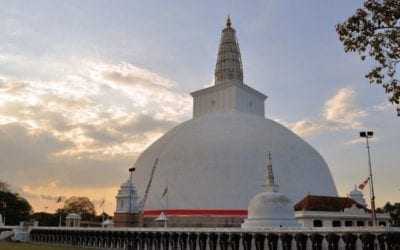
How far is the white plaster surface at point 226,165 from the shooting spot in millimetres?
50281

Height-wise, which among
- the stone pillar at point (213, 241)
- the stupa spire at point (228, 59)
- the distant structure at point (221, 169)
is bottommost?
the stone pillar at point (213, 241)

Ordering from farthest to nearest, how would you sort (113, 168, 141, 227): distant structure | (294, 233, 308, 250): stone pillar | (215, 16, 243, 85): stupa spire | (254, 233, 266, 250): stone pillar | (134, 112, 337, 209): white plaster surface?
(215, 16, 243, 85): stupa spire < (113, 168, 141, 227): distant structure < (134, 112, 337, 209): white plaster surface < (254, 233, 266, 250): stone pillar < (294, 233, 308, 250): stone pillar

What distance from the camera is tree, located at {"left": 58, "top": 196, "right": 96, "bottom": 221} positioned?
10619 cm

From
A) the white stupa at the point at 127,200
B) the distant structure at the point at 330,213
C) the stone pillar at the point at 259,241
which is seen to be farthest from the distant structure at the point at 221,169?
the stone pillar at the point at 259,241

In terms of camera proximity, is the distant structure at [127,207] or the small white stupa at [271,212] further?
the distant structure at [127,207]

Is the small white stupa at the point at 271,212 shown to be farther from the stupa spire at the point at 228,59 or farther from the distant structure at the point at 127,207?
the stupa spire at the point at 228,59

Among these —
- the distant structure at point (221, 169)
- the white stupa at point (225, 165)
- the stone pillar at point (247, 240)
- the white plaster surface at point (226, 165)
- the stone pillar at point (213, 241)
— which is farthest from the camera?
the white plaster surface at point (226, 165)

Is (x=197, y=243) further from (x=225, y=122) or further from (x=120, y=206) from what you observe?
(x=225, y=122)

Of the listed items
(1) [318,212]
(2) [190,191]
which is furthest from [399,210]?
(2) [190,191]

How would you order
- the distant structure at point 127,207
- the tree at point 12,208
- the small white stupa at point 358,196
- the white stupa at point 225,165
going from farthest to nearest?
1. the tree at point 12,208
2. the small white stupa at point 358,196
3. the distant structure at point 127,207
4. the white stupa at point 225,165

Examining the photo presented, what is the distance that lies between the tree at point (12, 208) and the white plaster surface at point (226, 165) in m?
29.8

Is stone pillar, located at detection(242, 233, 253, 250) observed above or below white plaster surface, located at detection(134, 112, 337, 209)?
below

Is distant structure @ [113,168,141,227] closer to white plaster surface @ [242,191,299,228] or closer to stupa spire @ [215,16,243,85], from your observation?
white plaster surface @ [242,191,299,228]

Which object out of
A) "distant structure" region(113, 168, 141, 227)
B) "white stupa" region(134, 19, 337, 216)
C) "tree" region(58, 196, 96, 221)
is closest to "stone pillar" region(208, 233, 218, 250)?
"white stupa" region(134, 19, 337, 216)
